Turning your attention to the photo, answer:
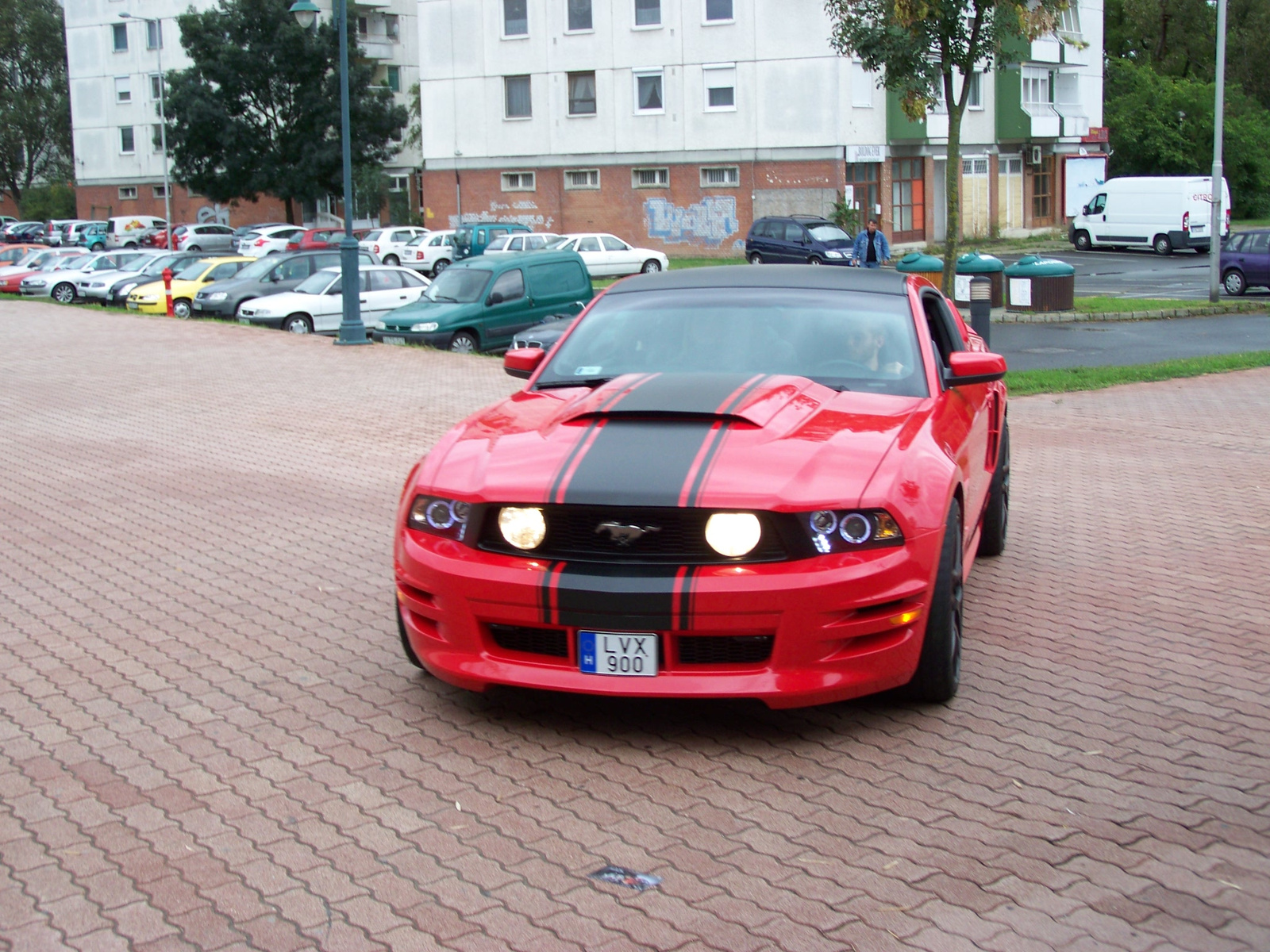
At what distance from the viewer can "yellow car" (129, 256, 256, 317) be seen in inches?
1097

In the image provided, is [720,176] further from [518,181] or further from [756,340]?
[756,340]

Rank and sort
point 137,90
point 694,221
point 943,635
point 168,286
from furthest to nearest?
point 137,90
point 694,221
point 168,286
point 943,635

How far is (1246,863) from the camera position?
3816 mm

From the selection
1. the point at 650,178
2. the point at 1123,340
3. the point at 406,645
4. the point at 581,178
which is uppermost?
the point at 581,178

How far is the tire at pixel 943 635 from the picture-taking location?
481 cm

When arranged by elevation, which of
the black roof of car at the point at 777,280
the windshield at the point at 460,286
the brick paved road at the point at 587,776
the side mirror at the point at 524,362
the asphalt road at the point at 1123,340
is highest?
the windshield at the point at 460,286

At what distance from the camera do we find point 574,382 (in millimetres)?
5879

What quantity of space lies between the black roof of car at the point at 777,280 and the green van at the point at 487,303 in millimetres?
13395

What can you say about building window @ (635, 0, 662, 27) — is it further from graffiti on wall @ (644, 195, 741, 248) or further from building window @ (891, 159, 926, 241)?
building window @ (891, 159, 926, 241)

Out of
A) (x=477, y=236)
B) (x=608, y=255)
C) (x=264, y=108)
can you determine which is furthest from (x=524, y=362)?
(x=264, y=108)

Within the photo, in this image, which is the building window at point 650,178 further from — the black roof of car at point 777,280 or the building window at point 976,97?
the black roof of car at point 777,280

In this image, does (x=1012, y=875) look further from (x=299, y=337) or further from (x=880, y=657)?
(x=299, y=337)

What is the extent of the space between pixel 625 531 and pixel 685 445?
0.42m

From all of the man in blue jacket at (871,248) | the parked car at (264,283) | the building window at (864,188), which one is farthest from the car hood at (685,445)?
the building window at (864,188)
